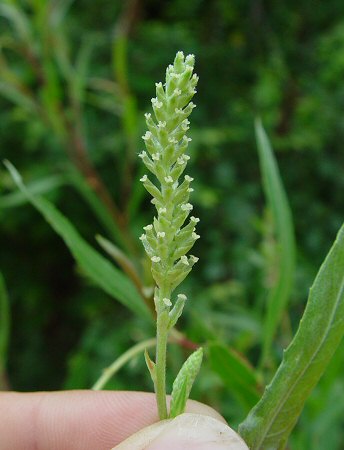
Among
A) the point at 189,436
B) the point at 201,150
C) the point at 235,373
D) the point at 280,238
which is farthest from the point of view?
the point at 201,150

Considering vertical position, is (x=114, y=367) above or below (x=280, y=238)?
below

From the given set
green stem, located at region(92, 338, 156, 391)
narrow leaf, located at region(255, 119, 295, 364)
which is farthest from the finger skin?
narrow leaf, located at region(255, 119, 295, 364)

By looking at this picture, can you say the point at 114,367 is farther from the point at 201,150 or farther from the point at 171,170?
the point at 201,150

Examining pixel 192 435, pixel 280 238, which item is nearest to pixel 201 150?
pixel 280 238

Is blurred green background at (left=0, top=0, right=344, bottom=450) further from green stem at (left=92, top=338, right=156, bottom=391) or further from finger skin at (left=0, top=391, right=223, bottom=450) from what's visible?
green stem at (left=92, top=338, right=156, bottom=391)

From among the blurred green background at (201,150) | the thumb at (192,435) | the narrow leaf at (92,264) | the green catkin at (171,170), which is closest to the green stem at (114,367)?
the narrow leaf at (92,264)

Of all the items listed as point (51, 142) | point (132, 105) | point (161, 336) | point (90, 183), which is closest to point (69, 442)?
point (161, 336)
